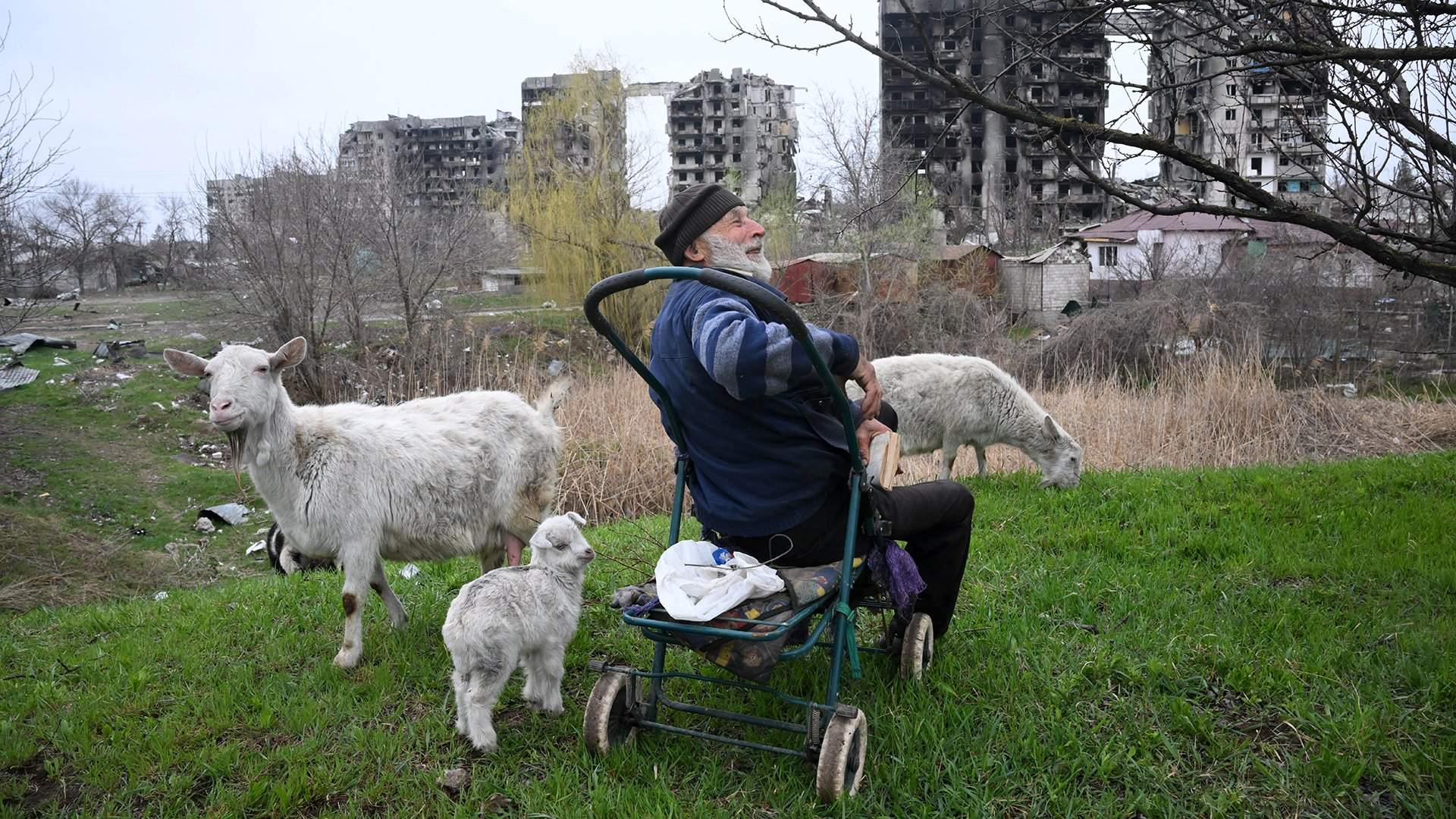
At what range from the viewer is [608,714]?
3629 millimetres

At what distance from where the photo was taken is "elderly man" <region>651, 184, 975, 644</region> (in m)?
3.37

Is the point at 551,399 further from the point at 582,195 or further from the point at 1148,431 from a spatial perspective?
the point at 582,195

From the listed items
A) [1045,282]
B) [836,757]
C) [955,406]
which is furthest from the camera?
[1045,282]

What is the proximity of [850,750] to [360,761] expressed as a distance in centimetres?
203

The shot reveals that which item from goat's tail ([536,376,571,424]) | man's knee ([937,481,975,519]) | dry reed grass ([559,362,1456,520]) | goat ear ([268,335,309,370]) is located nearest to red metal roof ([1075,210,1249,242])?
dry reed grass ([559,362,1456,520])

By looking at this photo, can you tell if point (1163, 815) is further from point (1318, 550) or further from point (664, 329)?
point (1318, 550)

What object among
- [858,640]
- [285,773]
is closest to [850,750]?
[858,640]

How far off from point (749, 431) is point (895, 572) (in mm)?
873

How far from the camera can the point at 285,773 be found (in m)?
3.75

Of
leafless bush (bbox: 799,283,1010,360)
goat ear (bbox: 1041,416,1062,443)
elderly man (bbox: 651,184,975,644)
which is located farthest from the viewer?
leafless bush (bbox: 799,283,1010,360)

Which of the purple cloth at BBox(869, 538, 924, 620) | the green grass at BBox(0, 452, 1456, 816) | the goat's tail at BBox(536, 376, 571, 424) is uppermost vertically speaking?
the goat's tail at BBox(536, 376, 571, 424)

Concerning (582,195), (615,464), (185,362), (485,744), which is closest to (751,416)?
(485,744)

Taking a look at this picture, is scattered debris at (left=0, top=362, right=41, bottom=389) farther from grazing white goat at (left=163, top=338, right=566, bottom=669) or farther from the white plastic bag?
the white plastic bag

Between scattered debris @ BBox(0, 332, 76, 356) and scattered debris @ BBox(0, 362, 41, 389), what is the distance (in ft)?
2.40
